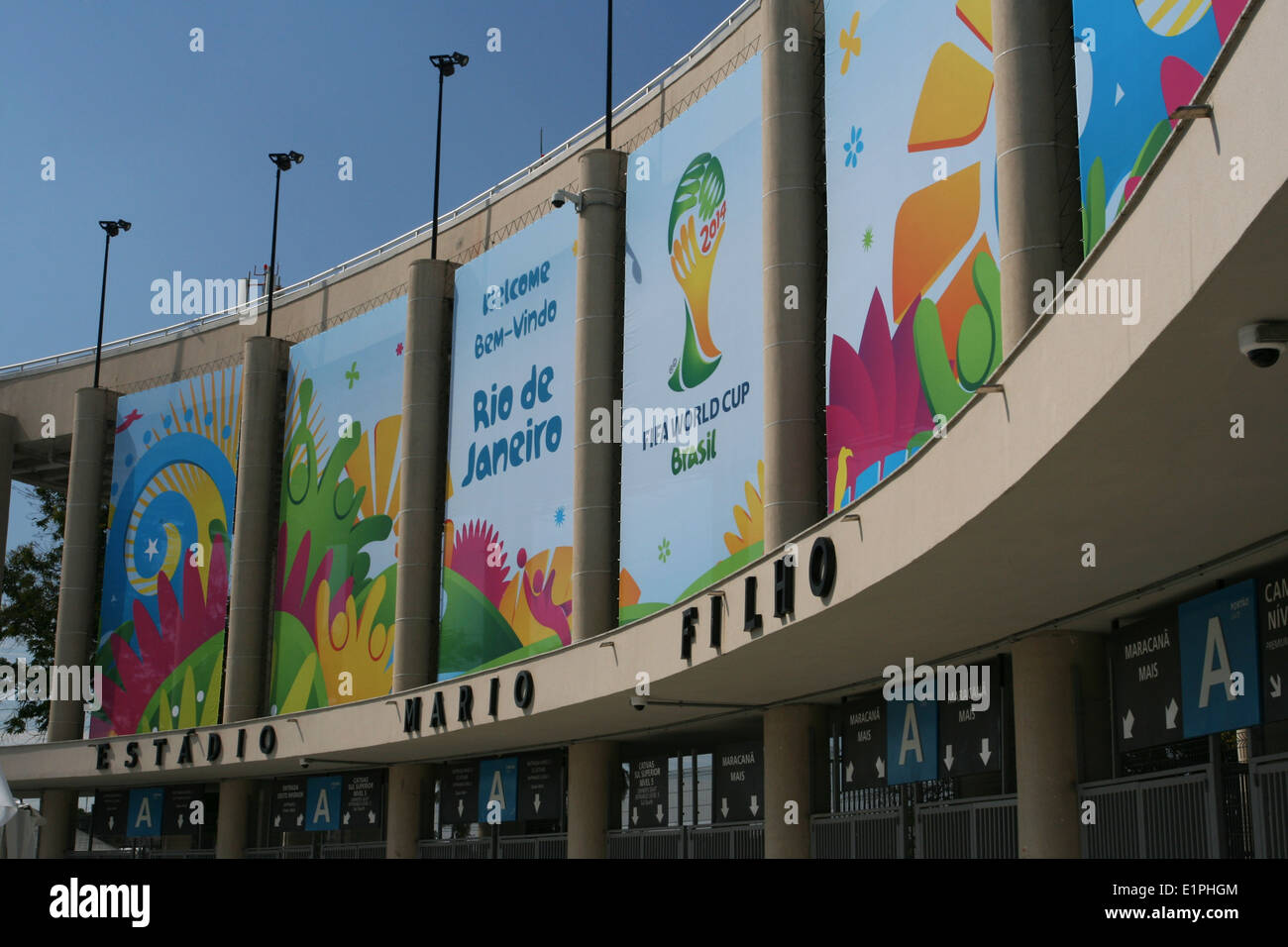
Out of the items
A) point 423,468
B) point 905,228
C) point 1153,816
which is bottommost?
point 1153,816

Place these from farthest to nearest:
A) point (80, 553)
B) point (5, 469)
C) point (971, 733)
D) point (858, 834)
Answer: point (5, 469) < point (80, 553) < point (858, 834) < point (971, 733)

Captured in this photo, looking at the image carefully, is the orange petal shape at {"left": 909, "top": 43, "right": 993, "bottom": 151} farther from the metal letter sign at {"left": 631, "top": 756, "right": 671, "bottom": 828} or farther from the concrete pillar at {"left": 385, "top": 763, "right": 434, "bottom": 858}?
the concrete pillar at {"left": 385, "top": 763, "right": 434, "bottom": 858}

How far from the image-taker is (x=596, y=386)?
82.7ft

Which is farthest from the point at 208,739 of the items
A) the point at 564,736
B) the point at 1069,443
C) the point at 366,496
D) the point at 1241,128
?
the point at 1241,128

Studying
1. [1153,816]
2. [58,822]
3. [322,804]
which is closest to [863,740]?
[1153,816]

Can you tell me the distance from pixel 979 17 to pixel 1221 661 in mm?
8317

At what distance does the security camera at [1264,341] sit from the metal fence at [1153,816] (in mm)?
6333

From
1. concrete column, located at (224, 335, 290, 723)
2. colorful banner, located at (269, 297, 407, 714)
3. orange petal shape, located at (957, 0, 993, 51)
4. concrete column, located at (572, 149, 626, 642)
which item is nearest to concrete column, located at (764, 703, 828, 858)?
concrete column, located at (572, 149, 626, 642)

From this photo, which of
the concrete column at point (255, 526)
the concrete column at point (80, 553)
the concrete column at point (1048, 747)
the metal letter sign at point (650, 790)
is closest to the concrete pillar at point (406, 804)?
the concrete column at point (255, 526)

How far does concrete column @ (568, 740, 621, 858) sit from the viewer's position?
24.5 metres

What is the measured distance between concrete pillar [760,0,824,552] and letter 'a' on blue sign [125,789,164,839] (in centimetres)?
2157

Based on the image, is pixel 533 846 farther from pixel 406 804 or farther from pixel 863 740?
pixel 863 740

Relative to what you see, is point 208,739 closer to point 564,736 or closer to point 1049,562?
point 564,736

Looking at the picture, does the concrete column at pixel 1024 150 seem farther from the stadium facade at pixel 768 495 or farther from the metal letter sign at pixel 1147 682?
the metal letter sign at pixel 1147 682
